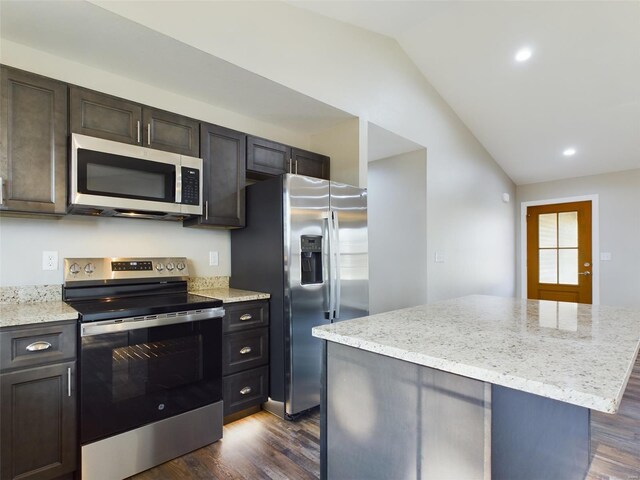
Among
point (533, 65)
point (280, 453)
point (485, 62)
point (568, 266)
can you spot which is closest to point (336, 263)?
point (280, 453)

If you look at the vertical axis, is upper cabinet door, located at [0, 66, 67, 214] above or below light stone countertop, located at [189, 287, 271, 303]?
above

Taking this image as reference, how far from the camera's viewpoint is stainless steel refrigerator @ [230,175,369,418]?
243 cm

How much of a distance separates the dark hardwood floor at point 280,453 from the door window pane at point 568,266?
332 centimetres

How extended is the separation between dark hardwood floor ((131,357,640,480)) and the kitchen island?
71 centimetres

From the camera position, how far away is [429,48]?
3699 millimetres

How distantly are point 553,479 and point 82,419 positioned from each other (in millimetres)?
2084

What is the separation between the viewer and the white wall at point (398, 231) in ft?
13.3

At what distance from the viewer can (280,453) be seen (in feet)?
6.75

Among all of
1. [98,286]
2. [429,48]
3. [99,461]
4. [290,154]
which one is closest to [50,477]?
[99,461]

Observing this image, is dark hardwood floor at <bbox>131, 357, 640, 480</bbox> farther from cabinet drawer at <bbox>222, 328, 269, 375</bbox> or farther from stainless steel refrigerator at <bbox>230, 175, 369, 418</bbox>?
cabinet drawer at <bbox>222, 328, 269, 375</bbox>

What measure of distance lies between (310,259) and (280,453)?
1262 mm

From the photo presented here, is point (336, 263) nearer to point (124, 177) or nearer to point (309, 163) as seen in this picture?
point (309, 163)

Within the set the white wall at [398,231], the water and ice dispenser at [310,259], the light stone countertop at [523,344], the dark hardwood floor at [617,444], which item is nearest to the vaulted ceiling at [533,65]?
the white wall at [398,231]

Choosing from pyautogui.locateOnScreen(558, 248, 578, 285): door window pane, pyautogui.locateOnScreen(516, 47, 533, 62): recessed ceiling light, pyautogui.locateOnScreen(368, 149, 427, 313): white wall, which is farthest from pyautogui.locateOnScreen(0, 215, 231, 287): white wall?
pyautogui.locateOnScreen(558, 248, 578, 285): door window pane
